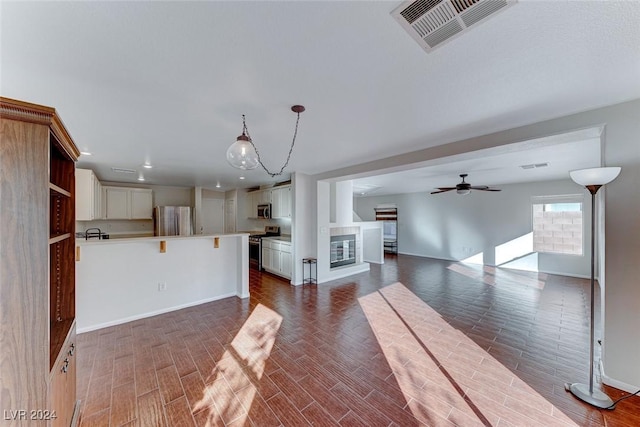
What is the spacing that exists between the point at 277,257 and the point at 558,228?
7.17m

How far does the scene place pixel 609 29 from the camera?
1.27m

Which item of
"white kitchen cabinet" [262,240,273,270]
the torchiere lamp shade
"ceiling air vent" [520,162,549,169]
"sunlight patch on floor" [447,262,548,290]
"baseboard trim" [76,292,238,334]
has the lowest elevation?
"sunlight patch on floor" [447,262,548,290]

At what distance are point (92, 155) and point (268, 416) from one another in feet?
14.6

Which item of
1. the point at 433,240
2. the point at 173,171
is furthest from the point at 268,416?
the point at 433,240

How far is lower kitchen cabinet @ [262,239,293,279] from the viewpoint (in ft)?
18.4

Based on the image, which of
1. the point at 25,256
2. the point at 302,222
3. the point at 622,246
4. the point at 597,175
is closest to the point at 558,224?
the point at 622,246

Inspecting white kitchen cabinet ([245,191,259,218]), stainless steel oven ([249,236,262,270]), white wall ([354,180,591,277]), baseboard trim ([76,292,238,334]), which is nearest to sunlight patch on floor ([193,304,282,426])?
baseboard trim ([76,292,238,334])

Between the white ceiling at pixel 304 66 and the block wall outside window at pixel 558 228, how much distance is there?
5.38 metres

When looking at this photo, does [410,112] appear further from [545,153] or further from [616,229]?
[545,153]

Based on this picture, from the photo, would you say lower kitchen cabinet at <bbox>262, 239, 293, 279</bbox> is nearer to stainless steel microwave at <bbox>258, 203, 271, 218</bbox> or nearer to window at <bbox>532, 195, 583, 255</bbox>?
stainless steel microwave at <bbox>258, 203, 271, 218</bbox>

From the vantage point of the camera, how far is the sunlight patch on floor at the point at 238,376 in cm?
181

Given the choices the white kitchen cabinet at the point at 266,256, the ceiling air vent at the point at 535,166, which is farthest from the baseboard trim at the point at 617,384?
the white kitchen cabinet at the point at 266,256

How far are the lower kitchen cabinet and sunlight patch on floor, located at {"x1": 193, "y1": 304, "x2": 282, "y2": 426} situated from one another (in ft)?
7.65

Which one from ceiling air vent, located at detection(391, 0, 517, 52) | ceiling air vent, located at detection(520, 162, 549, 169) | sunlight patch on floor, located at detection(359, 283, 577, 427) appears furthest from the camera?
ceiling air vent, located at detection(520, 162, 549, 169)
